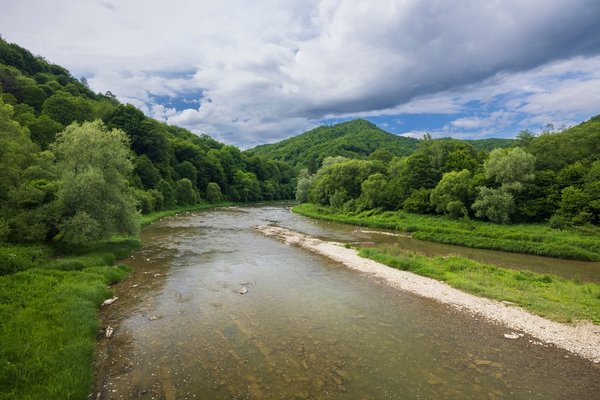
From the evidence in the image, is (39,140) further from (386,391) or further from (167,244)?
(386,391)

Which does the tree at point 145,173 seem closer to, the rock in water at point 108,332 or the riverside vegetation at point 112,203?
the riverside vegetation at point 112,203

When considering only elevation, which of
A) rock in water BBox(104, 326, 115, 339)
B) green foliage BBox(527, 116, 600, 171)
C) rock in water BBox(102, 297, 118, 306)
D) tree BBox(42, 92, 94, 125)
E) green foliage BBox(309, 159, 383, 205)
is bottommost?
rock in water BBox(102, 297, 118, 306)

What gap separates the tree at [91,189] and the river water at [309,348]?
6.60 m

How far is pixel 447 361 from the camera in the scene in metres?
14.4

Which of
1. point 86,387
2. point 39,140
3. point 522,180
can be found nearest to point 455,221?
point 522,180

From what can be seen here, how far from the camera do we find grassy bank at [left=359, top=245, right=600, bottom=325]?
19406 mm

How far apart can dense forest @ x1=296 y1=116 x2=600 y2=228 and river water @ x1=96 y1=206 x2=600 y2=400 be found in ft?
118

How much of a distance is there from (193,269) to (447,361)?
2134 cm

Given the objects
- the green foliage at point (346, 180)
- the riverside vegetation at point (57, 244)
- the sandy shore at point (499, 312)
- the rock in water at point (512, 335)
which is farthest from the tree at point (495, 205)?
the riverside vegetation at point (57, 244)

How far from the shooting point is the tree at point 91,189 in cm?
2728

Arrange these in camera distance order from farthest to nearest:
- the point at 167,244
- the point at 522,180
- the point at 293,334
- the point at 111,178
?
the point at 522,180
the point at 167,244
the point at 111,178
the point at 293,334

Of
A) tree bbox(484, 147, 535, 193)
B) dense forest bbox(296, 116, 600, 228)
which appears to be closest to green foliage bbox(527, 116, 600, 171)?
dense forest bbox(296, 116, 600, 228)

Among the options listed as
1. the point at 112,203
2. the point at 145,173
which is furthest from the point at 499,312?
the point at 145,173

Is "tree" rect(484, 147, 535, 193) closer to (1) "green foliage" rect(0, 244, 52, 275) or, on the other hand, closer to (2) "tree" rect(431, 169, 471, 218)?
(2) "tree" rect(431, 169, 471, 218)
